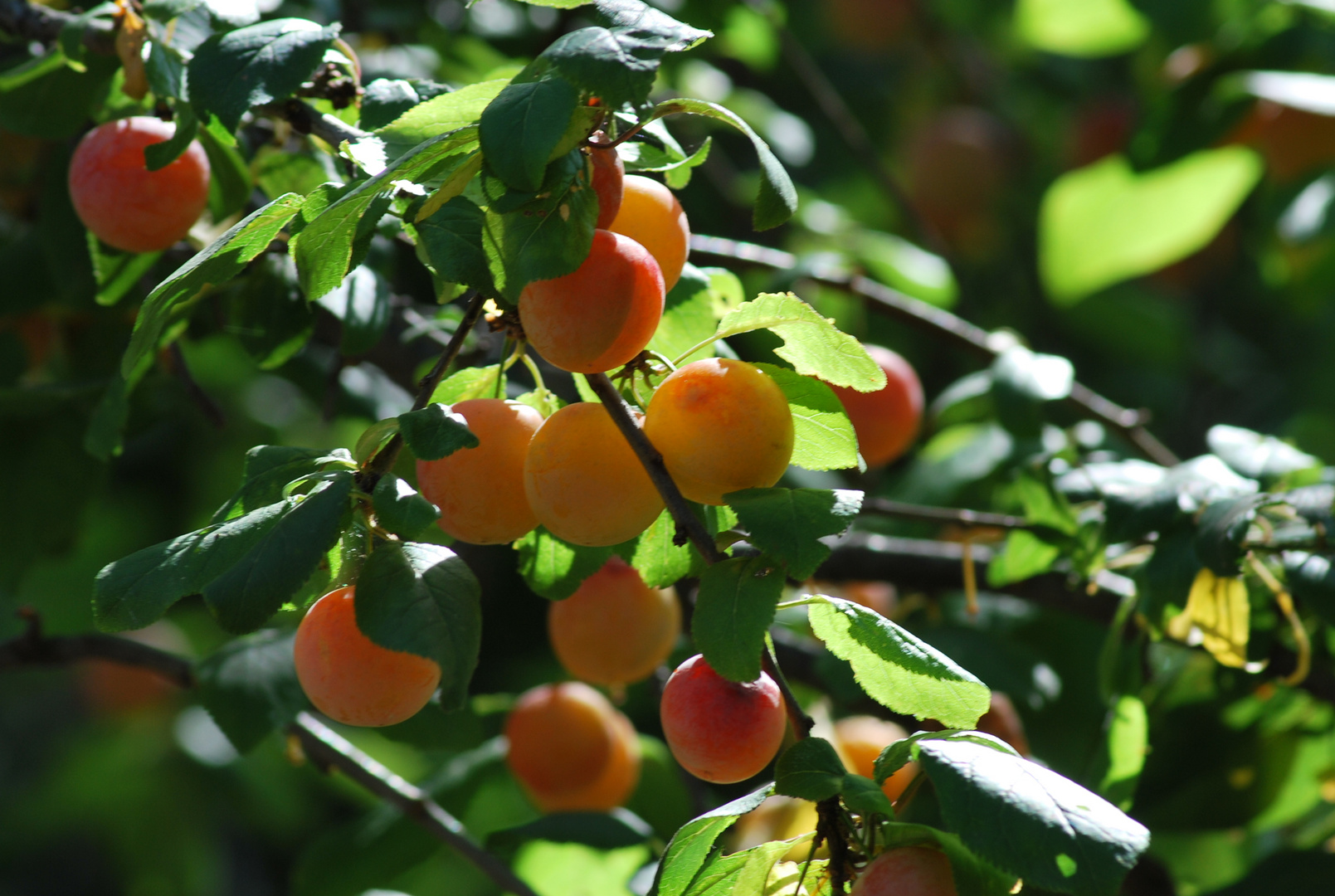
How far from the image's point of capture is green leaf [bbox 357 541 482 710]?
1.30ft

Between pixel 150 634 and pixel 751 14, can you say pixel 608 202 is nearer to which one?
pixel 751 14

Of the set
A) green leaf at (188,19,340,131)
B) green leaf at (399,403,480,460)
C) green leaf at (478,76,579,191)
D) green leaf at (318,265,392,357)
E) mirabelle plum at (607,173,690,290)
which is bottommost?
green leaf at (318,265,392,357)

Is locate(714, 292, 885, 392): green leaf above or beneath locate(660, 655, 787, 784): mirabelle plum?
above

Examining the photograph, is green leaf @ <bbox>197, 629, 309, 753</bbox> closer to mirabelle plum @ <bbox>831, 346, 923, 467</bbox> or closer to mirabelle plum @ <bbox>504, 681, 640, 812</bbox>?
mirabelle plum @ <bbox>504, 681, 640, 812</bbox>

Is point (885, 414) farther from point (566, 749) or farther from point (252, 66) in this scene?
point (252, 66)

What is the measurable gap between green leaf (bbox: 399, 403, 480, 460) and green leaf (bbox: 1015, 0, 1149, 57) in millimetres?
1338

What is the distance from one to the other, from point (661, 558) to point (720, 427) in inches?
4.1

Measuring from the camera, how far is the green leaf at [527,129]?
1.24 feet

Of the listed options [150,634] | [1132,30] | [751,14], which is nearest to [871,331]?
[751,14]

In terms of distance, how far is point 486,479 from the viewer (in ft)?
1.52

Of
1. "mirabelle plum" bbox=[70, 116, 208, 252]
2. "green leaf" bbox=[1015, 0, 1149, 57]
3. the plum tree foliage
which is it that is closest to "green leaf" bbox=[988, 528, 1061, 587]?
the plum tree foliage

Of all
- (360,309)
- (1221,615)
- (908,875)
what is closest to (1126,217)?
(1221,615)

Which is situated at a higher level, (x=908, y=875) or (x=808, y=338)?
(x=808, y=338)

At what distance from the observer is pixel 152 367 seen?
777 mm
